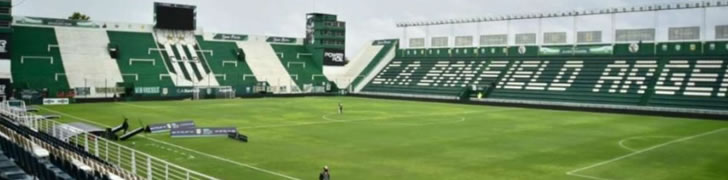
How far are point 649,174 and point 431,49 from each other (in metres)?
67.1

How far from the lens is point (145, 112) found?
4984cm

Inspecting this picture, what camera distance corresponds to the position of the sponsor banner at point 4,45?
199ft

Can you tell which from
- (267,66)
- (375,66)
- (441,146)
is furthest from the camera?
(375,66)

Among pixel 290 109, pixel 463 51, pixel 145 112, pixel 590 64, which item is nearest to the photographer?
pixel 145 112

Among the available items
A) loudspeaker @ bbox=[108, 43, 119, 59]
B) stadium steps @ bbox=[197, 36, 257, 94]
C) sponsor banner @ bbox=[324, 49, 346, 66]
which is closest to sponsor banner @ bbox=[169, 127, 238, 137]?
stadium steps @ bbox=[197, 36, 257, 94]

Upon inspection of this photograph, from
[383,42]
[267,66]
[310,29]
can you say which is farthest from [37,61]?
[383,42]

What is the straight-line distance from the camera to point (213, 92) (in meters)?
73.1

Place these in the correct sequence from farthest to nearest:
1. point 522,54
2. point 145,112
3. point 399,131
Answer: point 522,54, point 145,112, point 399,131

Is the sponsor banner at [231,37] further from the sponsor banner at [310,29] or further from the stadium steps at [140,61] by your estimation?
the stadium steps at [140,61]

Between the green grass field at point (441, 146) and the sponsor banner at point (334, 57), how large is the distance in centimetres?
4048

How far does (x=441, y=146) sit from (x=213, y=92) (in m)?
48.3

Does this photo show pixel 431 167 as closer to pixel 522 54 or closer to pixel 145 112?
pixel 145 112

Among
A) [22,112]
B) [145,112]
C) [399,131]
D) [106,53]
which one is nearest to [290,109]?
[145,112]

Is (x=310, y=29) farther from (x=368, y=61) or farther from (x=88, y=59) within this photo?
(x=88, y=59)
